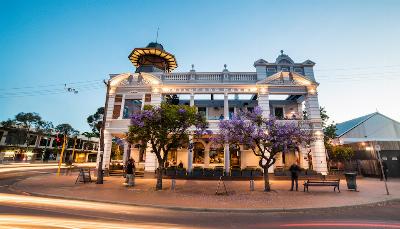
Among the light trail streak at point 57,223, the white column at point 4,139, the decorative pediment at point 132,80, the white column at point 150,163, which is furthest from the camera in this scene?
the white column at point 4,139

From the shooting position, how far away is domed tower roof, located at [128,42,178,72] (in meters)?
26.6

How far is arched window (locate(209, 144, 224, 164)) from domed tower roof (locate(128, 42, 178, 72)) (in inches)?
461

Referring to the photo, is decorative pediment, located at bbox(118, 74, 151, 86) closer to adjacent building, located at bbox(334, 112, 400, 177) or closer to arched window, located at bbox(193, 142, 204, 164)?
arched window, located at bbox(193, 142, 204, 164)

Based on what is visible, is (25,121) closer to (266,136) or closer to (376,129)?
(266,136)

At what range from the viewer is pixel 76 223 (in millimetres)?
6457

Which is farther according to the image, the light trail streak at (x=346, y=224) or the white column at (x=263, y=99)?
the white column at (x=263, y=99)

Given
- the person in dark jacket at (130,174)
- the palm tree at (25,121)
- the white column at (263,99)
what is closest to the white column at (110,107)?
the person in dark jacket at (130,174)

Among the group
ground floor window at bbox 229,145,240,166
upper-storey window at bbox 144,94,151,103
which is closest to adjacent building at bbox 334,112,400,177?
ground floor window at bbox 229,145,240,166

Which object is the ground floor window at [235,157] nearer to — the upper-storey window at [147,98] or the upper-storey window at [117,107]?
the upper-storey window at [147,98]

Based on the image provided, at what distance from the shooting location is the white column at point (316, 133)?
20.9m

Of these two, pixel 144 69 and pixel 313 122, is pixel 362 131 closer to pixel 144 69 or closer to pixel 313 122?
pixel 313 122

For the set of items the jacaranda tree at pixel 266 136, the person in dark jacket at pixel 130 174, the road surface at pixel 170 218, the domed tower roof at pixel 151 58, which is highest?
the domed tower roof at pixel 151 58

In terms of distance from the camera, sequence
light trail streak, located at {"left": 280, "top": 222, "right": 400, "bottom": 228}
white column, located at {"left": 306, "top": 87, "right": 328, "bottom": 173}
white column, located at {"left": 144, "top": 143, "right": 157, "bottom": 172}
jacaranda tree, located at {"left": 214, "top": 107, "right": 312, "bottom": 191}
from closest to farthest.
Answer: light trail streak, located at {"left": 280, "top": 222, "right": 400, "bottom": 228}
jacaranda tree, located at {"left": 214, "top": 107, "right": 312, "bottom": 191}
white column, located at {"left": 306, "top": 87, "right": 328, "bottom": 173}
white column, located at {"left": 144, "top": 143, "right": 157, "bottom": 172}

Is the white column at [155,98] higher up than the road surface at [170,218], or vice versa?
the white column at [155,98]
